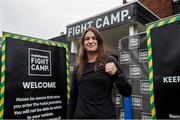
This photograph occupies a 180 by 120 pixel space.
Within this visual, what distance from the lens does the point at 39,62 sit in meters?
2.93

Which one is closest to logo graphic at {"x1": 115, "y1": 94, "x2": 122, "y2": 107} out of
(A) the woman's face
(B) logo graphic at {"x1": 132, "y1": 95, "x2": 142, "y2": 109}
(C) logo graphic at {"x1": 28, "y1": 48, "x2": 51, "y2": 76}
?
(B) logo graphic at {"x1": 132, "y1": 95, "x2": 142, "y2": 109}

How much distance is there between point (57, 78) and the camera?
10.3ft

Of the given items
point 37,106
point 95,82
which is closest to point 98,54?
point 95,82

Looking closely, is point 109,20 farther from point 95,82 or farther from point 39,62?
point 95,82

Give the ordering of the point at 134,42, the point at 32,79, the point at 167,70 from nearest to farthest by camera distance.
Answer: the point at 167,70 < the point at 32,79 < the point at 134,42

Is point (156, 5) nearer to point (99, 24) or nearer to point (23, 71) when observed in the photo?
point (99, 24)

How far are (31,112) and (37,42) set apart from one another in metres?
0.98

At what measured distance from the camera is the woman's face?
6.07 ft

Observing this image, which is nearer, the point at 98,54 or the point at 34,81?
the point at 98,54

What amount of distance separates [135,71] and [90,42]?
1463mm

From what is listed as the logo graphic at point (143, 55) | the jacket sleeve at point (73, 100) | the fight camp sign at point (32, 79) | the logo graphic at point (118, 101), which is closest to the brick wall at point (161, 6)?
the logo graphic at point (143, 55)

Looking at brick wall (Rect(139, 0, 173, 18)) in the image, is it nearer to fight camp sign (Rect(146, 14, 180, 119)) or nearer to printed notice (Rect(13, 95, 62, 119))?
fight camp sign (Rect(146, 14, 180, 119))

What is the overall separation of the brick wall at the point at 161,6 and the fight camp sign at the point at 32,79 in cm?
680

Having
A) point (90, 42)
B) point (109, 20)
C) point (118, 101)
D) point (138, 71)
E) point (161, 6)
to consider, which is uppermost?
point (161, 6)
